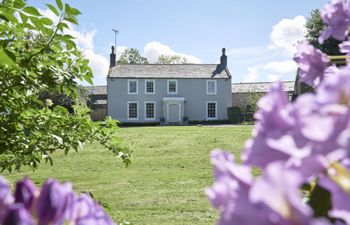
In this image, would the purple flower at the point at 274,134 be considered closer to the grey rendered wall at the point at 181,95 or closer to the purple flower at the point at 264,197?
the purple flower at the point at 264,197

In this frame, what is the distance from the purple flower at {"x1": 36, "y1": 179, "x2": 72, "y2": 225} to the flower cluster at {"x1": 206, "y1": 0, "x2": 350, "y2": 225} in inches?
6.8

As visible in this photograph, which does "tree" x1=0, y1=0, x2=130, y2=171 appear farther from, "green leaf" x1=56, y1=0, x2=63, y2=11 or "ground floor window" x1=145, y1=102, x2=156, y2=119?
"ground floor window" x1=145, y1=102, x2=156, y2=119

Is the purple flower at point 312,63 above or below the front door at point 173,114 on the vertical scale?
below

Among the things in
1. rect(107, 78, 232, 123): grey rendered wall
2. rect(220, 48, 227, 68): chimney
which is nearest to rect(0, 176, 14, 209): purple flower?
rect(107, 78, 232, 123): grey rendered wall

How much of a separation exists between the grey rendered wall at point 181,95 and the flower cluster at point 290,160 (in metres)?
42.9

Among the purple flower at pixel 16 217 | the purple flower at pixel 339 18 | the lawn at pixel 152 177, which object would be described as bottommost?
the lawn at pixel 152 177

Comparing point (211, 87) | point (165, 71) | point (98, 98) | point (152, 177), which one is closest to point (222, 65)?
point (211, 87)

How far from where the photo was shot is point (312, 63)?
39.1 inches

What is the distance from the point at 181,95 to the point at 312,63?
141 feet

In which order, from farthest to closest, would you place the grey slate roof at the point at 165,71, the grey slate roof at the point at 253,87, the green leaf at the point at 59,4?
1. the grey slate roof at the point at 253,87
2. the grey slate roof at the point at 165,71
3. the green leaf at the point at 59,4

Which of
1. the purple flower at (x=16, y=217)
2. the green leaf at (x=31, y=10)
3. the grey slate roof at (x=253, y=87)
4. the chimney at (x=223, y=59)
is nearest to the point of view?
the purple flower at (x=16, y=217)

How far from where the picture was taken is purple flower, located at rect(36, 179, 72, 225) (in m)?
0.51

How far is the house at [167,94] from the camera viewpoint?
4312cm

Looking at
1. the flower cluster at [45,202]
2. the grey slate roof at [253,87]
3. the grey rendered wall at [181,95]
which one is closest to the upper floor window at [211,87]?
the grey rendered wall at [181,95]
